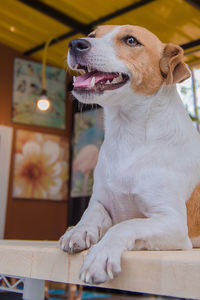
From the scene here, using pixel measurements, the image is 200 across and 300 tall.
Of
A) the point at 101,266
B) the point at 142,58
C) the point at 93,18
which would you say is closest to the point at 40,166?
the point at 93,18

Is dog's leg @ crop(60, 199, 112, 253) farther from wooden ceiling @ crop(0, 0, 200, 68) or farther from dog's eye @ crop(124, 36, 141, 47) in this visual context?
wooden ceiling @ crop(0, 0, 200, 68)

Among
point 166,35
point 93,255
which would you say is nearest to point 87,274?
point 93,255

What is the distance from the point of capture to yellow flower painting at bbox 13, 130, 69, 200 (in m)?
4.12

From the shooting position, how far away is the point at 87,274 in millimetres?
599

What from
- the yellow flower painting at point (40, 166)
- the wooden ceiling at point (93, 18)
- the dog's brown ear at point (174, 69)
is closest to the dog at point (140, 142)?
the dog's brown ear at point (174, 69)

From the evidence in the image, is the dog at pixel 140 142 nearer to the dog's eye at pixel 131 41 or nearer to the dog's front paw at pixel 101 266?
the dog's eye at pixel 131 41

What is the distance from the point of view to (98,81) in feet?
3.13

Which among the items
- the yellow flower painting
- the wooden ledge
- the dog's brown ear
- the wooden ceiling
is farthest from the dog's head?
the yellow flower painting

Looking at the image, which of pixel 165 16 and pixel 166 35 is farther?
pixel 166 35

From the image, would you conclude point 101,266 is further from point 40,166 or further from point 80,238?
point 40,166

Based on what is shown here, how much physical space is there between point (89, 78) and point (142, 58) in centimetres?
17

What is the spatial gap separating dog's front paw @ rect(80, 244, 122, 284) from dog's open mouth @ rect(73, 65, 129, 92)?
450 millimetres

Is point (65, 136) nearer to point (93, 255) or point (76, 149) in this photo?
point (76, 149)

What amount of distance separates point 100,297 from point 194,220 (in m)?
3.33
